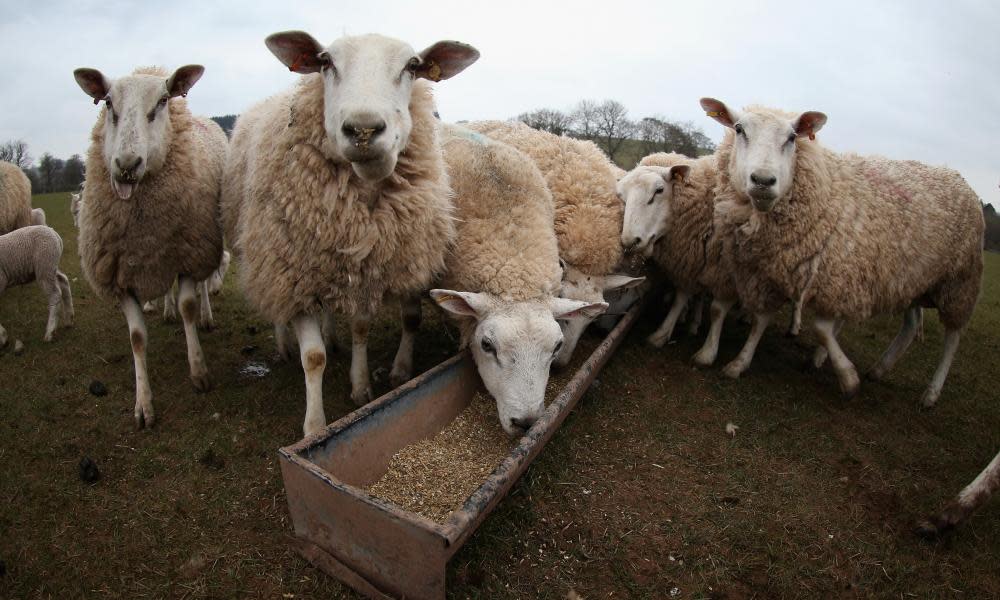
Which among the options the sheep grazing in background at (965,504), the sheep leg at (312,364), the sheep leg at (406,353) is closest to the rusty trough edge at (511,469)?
the sheep leg at (312,364)

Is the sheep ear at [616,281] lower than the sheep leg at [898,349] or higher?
higher

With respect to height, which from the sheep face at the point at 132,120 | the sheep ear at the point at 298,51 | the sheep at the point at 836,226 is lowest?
the sheep at the point at 836,226

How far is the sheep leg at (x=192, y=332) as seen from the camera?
3922 mm

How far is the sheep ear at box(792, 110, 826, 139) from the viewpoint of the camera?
388 cm

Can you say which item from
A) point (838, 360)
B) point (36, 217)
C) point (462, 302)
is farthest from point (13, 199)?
point (838, 360)

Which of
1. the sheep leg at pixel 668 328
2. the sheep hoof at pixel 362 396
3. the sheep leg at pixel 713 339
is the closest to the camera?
the sheep hoof at pixel 362 396

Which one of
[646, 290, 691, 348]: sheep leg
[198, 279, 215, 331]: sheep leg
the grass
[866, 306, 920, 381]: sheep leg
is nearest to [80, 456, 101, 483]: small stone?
the grass

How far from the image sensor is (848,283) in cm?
403

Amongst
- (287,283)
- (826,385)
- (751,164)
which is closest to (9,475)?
(287,283)

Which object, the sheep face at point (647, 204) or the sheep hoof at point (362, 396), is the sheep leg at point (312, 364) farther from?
the sheep face at point (647, 204)

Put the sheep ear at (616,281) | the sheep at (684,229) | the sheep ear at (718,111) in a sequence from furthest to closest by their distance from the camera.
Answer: the sheep at (684,229), the sheep ear at (718,111), the sheep ear at (616,281)

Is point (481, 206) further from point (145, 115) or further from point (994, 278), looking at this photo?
point (994, 278)

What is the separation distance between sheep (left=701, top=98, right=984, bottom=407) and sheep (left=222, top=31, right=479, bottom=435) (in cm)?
238

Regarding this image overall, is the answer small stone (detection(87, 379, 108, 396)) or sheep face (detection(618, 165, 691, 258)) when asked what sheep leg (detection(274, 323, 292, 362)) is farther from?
sheep face (detection(618, 165, 691, 258))
